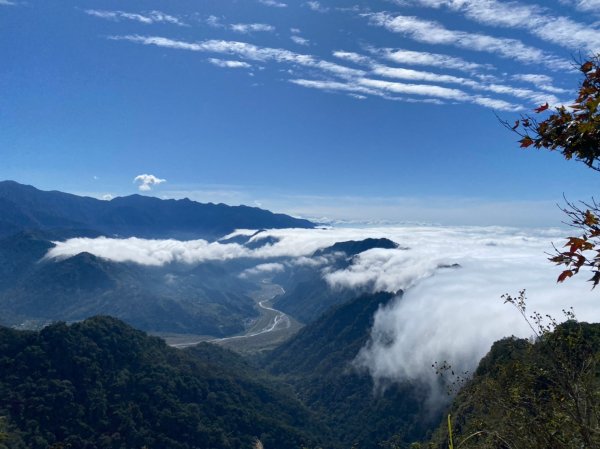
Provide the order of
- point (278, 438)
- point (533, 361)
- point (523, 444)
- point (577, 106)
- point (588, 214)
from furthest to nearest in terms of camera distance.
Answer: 1. point (278, 438)
2. point (533, 361)
3. point (523, 444)
4. point (577, 106)
5. point (588, 214)

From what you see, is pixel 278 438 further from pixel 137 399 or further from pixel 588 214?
pixel 588 214

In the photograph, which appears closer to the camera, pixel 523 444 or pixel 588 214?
pixel 588 214

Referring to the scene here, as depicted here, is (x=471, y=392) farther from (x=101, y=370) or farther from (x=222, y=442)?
(x=101, y=370)

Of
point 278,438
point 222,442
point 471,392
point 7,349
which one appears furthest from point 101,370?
point 471,392

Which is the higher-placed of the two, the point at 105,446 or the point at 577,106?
Answer: the point at 577,106

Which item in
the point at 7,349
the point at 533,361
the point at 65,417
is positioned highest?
the point at 533,361

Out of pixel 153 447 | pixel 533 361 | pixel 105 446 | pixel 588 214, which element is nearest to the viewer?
pixel 588 214

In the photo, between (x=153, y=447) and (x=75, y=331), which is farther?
(x=75, y=331)

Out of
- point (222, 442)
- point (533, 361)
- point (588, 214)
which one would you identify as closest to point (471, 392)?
point (533, 361)

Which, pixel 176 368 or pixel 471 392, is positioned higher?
pixel 471 392
